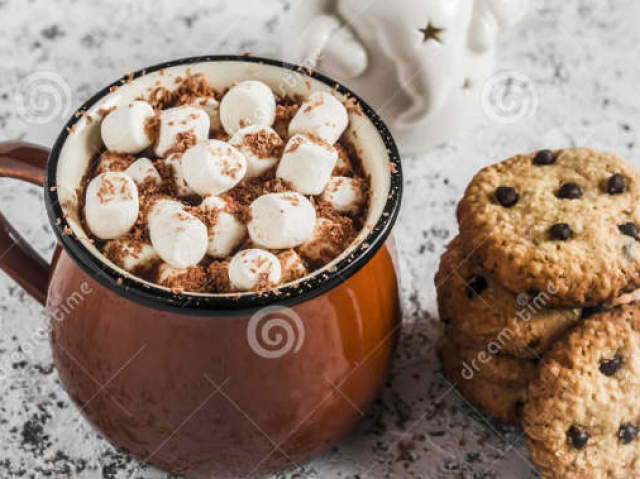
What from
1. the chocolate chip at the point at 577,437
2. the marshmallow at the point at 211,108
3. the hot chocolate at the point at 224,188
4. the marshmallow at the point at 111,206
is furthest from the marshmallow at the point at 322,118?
the chocolate chip at the point at 577,437

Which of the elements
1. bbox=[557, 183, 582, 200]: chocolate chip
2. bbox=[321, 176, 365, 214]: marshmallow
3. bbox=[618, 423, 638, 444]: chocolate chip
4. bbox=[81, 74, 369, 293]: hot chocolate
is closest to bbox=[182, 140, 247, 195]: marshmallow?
bbox=[81, 74, 369, 293]: hot chocolate

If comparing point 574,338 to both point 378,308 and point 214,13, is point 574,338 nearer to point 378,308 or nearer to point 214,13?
point 378,308

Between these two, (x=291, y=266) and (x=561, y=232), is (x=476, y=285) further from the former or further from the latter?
(x=291, y=266)

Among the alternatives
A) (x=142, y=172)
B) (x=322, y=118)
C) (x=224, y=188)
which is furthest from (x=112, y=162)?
(x=322, y=118)

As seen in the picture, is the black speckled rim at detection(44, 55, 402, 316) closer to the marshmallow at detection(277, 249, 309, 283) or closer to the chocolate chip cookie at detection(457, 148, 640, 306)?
the marshmallow at detection(277, 249, 309, 283)

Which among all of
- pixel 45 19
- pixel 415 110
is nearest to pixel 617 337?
pixel 415 110

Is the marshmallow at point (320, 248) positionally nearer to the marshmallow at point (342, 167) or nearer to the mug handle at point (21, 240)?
the marshmallow at point (342, 167)
